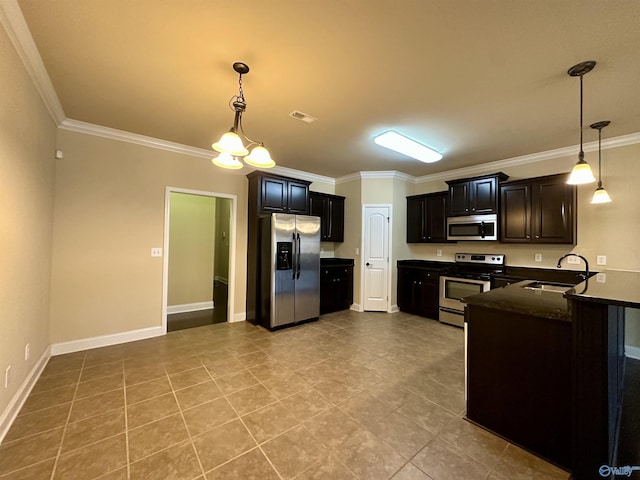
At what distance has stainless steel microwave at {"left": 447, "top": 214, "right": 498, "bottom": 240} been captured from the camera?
165 inches

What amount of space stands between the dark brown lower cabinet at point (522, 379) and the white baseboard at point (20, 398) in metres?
3.40

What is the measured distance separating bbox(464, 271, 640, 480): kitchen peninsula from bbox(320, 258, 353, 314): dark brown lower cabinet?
306 cm

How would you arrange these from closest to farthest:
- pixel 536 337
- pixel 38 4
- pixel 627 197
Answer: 1. pixel 38 4
2. pixel 536 337
3. pixel 627 197

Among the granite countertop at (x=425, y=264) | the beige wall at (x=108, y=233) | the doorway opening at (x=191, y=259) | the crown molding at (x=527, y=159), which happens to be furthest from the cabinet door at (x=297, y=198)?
the crown molding at (x=527, y=159)

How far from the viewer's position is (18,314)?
2.06m

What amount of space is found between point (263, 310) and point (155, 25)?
3516 mm

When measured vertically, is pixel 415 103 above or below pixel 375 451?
above

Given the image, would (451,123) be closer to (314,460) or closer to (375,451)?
(375,451)

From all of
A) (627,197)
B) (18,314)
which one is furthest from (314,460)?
(627,197)

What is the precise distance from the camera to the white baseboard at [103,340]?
3061 millimetres

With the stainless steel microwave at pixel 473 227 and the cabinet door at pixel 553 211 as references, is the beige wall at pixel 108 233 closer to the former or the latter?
the stainless steel microwave at pixel 473 227

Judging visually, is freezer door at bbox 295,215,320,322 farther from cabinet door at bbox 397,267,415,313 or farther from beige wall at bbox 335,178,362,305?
cabinet door at bbox 397,267,415,313

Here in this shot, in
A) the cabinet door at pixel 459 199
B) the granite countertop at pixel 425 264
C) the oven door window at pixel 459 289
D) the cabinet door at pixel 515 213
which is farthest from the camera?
the granite countertop at pixel 425 264

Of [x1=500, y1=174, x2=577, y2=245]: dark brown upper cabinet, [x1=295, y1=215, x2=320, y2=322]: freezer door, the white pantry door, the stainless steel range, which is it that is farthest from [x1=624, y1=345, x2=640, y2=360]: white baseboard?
[x1=295, y1=215, x2=320, y2=322]: freezer door
